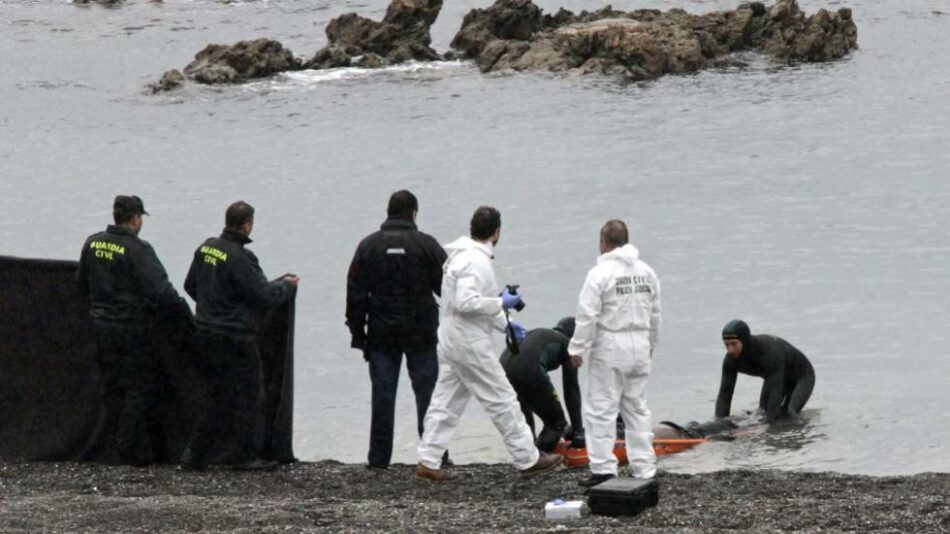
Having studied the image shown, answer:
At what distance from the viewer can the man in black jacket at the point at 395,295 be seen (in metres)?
12.2

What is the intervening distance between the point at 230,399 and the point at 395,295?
53.3 inches

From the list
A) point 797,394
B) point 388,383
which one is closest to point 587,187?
point 797,394

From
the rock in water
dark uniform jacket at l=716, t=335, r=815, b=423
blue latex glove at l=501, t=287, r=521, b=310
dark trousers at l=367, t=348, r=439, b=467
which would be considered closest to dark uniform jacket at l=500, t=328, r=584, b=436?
dark trousers at l=367, t=348, r=439, b=467

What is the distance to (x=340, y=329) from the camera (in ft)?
84.4

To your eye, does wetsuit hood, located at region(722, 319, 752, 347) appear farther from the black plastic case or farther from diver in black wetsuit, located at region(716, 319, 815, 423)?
the black plastic case

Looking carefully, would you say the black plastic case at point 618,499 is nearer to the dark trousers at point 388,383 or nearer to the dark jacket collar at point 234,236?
the dark trousers at point 388,383

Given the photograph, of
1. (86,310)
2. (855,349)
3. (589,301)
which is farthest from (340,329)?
(589,301)

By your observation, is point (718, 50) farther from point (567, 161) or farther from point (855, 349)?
point (855, 349)

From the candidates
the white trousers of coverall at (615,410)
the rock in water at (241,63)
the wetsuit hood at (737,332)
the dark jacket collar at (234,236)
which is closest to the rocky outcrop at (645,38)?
the rock in water at (241,63)

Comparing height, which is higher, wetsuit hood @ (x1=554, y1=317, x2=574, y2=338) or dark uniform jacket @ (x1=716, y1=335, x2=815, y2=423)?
wetsuit hood @ (x1=554, y1=317, x2=574, y2=338)

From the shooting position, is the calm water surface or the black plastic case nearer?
the black plastic case

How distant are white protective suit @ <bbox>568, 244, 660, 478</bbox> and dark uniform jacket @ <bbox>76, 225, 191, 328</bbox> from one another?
2.93 metres

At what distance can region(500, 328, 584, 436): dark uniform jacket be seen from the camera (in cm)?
1344

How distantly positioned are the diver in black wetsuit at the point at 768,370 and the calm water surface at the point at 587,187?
357mm
